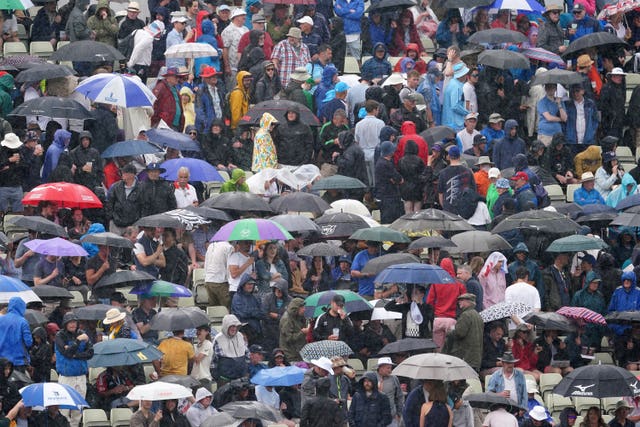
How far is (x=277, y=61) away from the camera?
108 ft

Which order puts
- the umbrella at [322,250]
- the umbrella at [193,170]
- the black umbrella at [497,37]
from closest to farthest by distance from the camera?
1. the umbrella at [322,250]
2. the umbrella at [193,170]
3. the black umbrella at [497,37]

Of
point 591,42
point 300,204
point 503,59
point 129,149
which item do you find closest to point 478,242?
point 300,204

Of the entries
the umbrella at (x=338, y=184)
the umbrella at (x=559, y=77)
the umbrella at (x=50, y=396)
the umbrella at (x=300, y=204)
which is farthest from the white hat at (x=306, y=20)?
the umbrella at (x=50, y=396)

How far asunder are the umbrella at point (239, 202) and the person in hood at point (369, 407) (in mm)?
4856

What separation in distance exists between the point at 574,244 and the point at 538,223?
56 cm

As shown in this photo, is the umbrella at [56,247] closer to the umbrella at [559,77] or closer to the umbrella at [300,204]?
the umbrella at [300,204]

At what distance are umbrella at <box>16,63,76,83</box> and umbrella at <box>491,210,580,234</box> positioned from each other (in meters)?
6.31

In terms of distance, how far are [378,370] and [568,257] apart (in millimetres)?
4641

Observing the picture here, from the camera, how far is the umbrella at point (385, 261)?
87.9ft

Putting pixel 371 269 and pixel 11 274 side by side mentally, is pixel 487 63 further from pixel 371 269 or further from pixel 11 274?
pixel 11 274

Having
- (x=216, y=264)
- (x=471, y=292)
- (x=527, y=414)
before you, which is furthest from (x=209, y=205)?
(x=527, y=414)

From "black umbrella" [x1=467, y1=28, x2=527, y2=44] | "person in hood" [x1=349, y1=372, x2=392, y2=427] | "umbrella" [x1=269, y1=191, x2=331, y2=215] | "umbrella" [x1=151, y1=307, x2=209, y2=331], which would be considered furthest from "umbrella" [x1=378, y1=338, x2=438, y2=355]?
"black umbrella" [x1=467, y1=28, x2=527, y2=44]

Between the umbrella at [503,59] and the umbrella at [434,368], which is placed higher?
the umbrella at [503,59]

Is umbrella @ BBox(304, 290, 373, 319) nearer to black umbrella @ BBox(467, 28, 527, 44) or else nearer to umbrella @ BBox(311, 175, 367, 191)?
umbrella @ BBox(311, 175, 367, 191)
